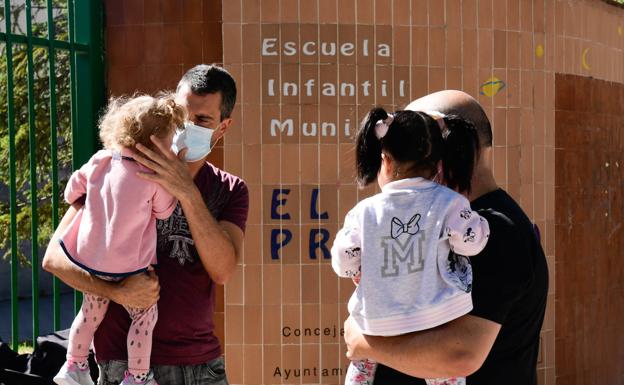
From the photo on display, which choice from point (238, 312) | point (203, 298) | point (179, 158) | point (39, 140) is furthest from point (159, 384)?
point (39, 140)

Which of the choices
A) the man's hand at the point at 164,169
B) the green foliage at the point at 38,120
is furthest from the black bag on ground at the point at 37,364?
the green foliage at the point at 38,120

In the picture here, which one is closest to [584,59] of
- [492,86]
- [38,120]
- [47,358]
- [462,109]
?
[492,86]

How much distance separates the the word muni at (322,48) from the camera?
5.37 m

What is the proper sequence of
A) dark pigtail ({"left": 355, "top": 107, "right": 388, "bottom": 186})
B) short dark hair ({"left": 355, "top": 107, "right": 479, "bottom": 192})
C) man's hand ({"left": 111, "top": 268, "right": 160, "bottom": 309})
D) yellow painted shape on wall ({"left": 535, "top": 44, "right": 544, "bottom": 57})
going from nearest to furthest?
1. short dark hair ({"left": 355, "top": 107, "right": 479, "bottom": 192})
2. dark pigtail ({"left": 355, "top": 107, "right": 388, "bottom": 186})
3. man's hand ({"left": 111, "top": 268, "right": 160, "bottom": 309})
4. yellow painted shape on wall ({"left": 535, "top": 44, "right": 544, "bottom": 57})

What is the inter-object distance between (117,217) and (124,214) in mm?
25

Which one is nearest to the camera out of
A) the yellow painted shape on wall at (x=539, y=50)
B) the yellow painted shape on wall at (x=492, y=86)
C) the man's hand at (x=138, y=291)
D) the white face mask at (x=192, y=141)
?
the man's hand at (x=138, y=291)

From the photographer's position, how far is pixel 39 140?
411 inches

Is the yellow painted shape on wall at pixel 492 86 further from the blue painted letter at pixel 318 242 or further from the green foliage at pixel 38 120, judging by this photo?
the green foliage at pixel 38 120

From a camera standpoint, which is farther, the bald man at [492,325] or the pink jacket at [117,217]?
the pink jacket at [117,217]

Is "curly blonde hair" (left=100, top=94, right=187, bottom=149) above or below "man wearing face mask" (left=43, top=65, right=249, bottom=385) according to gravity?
above

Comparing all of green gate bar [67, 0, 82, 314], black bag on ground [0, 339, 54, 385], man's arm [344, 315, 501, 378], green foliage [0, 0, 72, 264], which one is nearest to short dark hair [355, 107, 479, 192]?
man's arm [344, 315, 501, 378]

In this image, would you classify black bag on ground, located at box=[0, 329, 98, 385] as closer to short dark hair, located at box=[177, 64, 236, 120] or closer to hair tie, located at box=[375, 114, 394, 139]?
short dark hair, located at box=[177, 64, 236, 120]

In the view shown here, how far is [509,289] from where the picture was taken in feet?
7.92

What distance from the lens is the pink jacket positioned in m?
3.03
